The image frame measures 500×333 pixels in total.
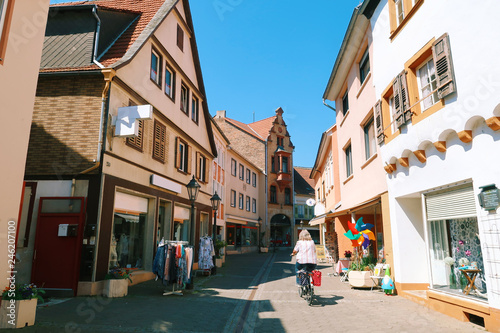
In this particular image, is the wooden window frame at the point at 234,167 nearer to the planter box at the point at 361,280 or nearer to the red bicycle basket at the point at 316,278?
the planter box at the point at 361,280

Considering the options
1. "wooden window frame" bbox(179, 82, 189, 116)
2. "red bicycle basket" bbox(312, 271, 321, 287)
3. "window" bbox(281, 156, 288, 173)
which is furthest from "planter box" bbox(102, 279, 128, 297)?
"window" bbox(281, 156, 288, 173)

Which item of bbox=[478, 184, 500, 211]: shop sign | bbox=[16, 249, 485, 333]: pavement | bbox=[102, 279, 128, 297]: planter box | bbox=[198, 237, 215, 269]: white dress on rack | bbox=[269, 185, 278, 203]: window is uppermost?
bbox=[269, 185, 278, 203]: window

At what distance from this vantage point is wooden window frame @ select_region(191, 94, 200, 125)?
18.2m

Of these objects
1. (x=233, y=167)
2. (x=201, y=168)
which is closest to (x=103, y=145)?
(x=201, y=168)

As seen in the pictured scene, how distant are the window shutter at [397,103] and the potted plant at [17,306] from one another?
8.78 metres

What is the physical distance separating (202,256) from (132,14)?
1005cm

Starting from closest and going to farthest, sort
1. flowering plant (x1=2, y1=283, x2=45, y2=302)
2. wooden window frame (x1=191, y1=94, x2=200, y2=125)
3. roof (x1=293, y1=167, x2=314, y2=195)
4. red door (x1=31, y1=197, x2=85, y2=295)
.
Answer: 1. flowering plant (x1=2, y1=283, x2=45, y2=302)
2. red door (x1=31, y1=197, x2=85, y2=295)
3. wooden window frame (x1=191, y1=94, x2=200, y2=125)
4. roof (x1=293, y1=167, x2=314, y2=195)

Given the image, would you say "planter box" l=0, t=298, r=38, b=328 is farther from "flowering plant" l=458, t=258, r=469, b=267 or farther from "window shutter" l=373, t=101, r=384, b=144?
"window shutter" l=373, t=101, r=384, b=144

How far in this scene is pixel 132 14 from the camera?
1404cm

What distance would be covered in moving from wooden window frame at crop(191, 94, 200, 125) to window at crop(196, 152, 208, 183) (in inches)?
70.2

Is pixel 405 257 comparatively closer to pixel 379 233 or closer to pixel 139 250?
pixel 379 233

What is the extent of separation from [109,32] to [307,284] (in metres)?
10.4

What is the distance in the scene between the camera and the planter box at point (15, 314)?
5.92 meters

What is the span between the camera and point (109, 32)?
12.3 metres
